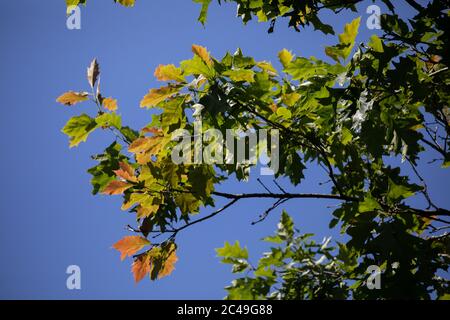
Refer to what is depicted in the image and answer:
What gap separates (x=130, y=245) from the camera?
278 cm

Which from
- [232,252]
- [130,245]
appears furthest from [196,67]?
[232,252]

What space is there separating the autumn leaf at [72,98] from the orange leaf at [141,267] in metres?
1.32

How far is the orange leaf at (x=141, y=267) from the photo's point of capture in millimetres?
2711

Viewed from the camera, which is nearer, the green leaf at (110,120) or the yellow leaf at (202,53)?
the yellow leaf at (202,53)

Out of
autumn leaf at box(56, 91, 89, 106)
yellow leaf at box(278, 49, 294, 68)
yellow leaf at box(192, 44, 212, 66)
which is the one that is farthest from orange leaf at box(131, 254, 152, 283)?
yellow leaf at box(278, 49, 294, 68)

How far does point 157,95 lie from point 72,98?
918mm

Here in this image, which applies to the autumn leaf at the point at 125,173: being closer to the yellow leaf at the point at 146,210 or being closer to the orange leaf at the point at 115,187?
the orange leaf at the point at 115,187

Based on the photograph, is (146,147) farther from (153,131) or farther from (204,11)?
(204,11)

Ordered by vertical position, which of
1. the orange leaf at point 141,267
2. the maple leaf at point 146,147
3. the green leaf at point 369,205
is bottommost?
the orange leaf at point 141,267

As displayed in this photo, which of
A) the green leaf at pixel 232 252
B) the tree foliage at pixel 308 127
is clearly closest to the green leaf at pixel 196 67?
the tree foliage at pixel 308 127

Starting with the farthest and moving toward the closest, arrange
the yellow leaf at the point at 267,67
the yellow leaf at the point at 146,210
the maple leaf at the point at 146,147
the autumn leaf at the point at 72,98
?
the autumn leaf at the point at 72,98
the yellow leaf at the point at 267,67
the yellow leaf at the point at 146,210
the maple leaf at the point at 146,147
